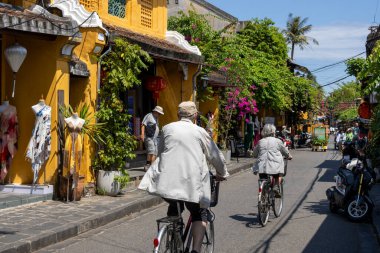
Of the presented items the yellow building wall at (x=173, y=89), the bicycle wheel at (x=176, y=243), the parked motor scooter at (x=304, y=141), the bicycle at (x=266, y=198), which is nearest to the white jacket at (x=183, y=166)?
the bicycle wheel at (x=176, y=243)

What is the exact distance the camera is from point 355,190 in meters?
9.78

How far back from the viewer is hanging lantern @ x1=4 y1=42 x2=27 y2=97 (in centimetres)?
979

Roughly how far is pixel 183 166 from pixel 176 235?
0.69 m

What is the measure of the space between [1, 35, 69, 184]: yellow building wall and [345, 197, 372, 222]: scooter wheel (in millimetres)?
5619

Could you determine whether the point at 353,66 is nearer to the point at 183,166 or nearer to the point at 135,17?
the point at 135,17

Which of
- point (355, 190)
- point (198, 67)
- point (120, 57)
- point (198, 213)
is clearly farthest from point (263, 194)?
point (198, 67)

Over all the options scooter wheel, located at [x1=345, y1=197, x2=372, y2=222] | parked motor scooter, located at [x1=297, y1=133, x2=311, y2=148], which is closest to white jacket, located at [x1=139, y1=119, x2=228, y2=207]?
scooter wheel, located at [x1=345, y1=197, x2=372, y2=222]

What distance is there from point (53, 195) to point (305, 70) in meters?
40.2

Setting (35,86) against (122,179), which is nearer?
(35,86)

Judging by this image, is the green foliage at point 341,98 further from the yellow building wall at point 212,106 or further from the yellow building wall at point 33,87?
the yellow building wall at point 33,87

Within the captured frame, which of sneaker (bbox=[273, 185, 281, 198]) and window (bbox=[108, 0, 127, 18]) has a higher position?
window (bbox=[108, 0, 127, 18])

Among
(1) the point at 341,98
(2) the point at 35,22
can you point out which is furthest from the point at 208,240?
(1) the point at 341,98

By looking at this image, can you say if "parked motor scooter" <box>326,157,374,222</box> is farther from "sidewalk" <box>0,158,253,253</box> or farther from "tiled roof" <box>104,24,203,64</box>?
"tiled roof" <box>104,24,203,64</box>

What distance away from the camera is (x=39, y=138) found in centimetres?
1013
